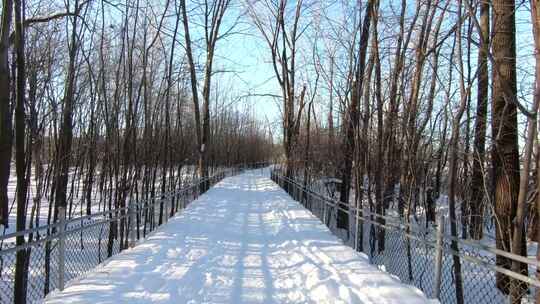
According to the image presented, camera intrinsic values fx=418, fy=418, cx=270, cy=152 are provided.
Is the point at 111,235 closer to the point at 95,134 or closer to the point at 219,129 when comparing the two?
the point at 95,134

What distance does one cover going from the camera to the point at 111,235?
11.5 meters

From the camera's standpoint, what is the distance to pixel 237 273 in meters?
6.16

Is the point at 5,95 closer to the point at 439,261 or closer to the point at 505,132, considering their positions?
the point at 439,261

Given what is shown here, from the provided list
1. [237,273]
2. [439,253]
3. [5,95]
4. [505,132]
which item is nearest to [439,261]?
[439,253]

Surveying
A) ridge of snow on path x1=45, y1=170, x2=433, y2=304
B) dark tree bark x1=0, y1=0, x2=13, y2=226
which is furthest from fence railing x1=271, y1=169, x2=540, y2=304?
dark tree bark x1=0, y1=0, x2=13, y2=226

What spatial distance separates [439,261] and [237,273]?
9.28ft

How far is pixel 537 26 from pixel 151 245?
6.78m

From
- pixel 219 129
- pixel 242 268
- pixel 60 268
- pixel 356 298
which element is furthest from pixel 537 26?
pixel 219 129

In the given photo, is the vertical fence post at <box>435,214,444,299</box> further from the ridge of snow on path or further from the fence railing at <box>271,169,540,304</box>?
the ridge of snow on path

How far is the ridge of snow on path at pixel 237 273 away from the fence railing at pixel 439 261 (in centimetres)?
67

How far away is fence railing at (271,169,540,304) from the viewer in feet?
14.3

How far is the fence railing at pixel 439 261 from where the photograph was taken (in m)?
4.36

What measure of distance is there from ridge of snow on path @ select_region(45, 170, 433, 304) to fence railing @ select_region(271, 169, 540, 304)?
674 mm

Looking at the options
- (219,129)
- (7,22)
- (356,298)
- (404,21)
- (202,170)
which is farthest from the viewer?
(219,129)
